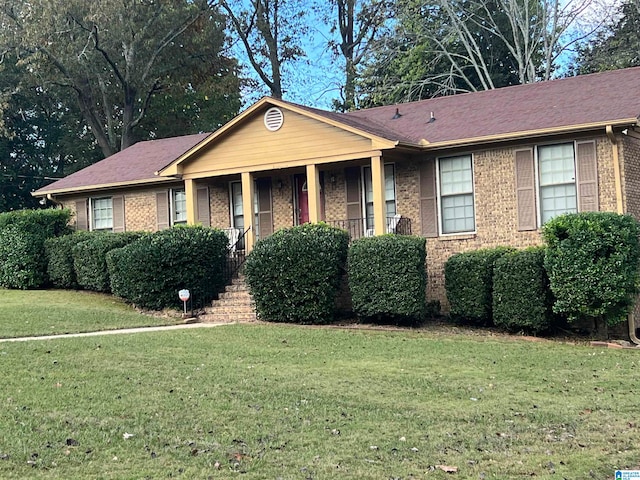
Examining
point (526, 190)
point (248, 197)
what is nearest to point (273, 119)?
point (248, 197)

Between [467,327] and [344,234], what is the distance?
3142 millimetres

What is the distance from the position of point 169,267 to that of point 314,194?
3.66 metres

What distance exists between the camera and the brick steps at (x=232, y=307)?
54.4 ft

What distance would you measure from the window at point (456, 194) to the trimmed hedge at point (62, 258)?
945 cm

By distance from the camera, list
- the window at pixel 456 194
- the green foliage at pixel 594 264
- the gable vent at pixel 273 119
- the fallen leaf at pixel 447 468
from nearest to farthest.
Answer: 1. the fallen leaf at pixel 447 468
2. the green foliage at pixel 594 264
3. the window at pixel 456 194
4. the gable vent at pixel 273 119

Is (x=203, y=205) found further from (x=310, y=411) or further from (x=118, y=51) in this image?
(x=118, y=51)

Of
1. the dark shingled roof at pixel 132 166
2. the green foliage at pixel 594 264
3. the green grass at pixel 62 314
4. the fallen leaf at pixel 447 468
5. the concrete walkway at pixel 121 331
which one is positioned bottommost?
the fallen leaf at pixel 447 468

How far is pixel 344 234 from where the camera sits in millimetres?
15875

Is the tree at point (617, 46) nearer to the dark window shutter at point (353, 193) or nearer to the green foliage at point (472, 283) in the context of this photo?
the dark window shutter at point (353, 193)

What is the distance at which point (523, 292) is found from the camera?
14.2 metres

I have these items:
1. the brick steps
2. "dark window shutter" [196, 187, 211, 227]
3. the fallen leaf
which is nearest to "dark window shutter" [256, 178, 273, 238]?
"dark window shutter" [196, 187, 211, 227]

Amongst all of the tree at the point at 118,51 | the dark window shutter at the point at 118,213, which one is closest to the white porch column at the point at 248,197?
the dark window shutter at the point at 118,213

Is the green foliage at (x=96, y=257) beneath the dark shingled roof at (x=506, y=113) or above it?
beneath

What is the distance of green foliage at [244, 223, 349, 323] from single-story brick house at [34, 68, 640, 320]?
1.62 meters
